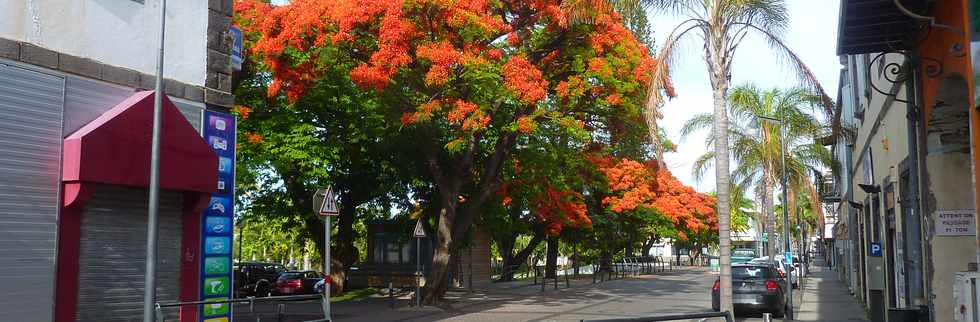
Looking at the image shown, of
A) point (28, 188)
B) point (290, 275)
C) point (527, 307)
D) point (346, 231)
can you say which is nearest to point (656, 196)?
point (346, 231)

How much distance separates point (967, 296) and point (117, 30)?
10.3 metres

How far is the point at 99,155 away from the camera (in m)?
10.2

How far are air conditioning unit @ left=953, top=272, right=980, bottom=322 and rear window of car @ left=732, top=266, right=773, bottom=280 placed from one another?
14.1 metres

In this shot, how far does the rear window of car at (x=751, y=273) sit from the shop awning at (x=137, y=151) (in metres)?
14.5

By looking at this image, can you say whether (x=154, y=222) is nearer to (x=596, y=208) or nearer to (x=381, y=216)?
(x=381, y=216)

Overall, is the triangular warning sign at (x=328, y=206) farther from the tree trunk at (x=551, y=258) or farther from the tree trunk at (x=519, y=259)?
the tree trunk at (x=551, y=258)

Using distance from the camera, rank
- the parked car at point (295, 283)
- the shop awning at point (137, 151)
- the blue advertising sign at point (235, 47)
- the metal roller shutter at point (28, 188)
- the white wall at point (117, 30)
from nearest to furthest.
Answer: the metal roller shutter at point (28, 188), the white wall at point (117, 30), the shop awning at point (137, 151), the blue advertising sign at point (235, 47), the parked car at point (295, 283)

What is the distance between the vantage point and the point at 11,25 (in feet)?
31.6

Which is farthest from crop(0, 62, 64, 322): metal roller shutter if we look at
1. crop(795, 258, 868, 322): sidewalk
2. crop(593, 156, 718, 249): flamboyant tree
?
crop(593, 156, 718, 249): flamboyant tree

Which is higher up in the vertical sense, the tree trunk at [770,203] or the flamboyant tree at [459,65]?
the flamboyant tree at [459,65]

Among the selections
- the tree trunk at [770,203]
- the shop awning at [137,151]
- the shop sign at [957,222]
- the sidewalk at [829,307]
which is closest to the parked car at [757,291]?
the sidewalk at [829,307]

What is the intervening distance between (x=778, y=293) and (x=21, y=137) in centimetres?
1774

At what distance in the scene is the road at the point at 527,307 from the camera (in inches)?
838

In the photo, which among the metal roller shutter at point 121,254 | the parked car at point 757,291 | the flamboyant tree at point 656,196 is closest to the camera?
the metal roller shutter at point 121,254
